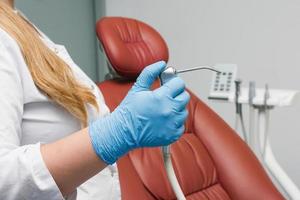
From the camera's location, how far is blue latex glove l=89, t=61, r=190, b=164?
0.58 meters

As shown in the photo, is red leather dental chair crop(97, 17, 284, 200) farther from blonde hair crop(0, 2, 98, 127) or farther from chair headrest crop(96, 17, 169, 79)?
blonde hair crop(0, 2, 98, 127)

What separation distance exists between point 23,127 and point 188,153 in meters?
0.81

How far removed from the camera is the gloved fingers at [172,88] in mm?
608

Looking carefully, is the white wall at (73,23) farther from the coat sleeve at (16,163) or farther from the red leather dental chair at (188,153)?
the coat sleeve at (16,163)

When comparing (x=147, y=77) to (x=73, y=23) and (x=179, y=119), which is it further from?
(x=73, y=23)

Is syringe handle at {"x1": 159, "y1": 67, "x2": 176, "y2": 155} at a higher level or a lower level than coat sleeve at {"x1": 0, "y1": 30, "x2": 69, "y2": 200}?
higher

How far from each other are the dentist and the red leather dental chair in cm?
57

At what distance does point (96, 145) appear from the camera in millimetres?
575

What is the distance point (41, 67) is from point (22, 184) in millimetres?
225

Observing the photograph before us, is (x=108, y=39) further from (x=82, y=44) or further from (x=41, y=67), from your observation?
(x=82, y=44)

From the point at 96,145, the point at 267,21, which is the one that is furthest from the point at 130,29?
the point at 96,145

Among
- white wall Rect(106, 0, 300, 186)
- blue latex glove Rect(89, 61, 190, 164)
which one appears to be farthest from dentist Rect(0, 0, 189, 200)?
white wall Rect(106, 0, 300, 186)

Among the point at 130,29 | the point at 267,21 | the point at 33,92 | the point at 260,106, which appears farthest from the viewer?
the point at 267,21

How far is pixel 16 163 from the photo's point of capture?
0.55 metres
